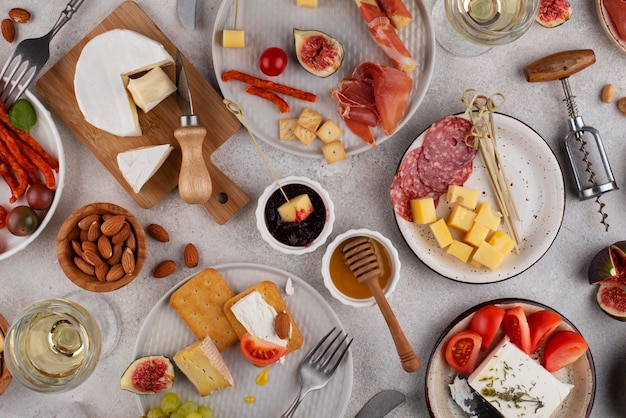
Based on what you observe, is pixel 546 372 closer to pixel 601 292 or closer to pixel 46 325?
pixel 601 292

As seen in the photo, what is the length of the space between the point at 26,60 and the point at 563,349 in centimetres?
182

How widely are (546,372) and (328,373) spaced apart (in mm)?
663

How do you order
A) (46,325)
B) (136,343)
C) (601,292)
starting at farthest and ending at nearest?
(601,292) → (136,343) → (46,325)

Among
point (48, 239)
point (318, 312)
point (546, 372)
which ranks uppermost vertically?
point (48, 239)

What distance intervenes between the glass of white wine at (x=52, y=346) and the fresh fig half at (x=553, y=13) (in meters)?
1.65

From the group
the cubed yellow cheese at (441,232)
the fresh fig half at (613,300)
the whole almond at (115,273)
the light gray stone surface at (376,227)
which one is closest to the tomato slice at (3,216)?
the light gray stone surface at (376,227)

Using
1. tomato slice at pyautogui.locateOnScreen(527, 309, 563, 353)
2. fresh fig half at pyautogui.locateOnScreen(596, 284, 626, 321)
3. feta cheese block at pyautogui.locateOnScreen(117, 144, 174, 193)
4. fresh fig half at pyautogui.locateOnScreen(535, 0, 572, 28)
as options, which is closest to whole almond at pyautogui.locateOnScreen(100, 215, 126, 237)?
feta cheese block at pyautogui.locateOnScreen(117, 144, 174, 193)

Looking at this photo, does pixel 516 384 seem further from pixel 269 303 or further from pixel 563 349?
pixel 269 303

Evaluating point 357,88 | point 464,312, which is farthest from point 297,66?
point 464,312

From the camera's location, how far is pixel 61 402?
1786 millimetres

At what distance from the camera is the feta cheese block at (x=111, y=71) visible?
161cm

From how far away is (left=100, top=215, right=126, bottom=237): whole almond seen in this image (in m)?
1.58

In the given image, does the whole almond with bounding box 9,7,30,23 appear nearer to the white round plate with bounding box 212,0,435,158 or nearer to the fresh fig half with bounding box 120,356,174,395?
the white round plate with bounding box 212,0,435,158

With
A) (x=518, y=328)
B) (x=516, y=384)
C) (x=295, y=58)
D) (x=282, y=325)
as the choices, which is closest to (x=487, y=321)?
(x=518, y=328)
